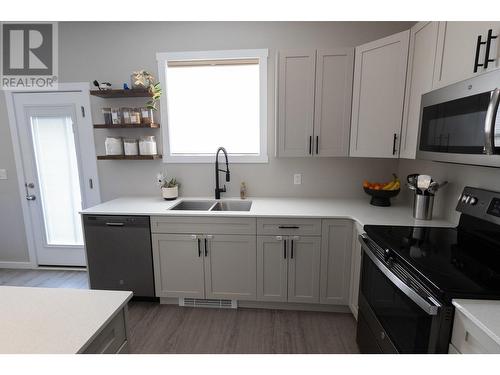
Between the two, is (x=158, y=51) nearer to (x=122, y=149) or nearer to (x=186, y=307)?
(x=122, y=149)

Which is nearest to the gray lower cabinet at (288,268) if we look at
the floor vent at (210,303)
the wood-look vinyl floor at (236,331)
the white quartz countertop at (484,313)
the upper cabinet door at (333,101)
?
the wood-look vinyl floor at (236,331)

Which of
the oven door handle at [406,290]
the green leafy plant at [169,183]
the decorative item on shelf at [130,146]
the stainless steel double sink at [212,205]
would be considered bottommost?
the oven door handle at [406,290]

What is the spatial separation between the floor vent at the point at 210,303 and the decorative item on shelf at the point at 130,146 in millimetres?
1556

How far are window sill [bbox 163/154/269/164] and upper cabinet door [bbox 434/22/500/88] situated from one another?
1.57 m

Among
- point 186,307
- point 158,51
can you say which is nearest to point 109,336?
point 186,307

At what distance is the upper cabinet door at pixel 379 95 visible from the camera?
1.89m

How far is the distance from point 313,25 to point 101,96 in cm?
226

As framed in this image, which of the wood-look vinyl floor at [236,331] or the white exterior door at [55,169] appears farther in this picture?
the white exterior door at [55,169]

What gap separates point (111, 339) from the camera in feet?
2.94

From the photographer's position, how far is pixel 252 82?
2549 millimetres

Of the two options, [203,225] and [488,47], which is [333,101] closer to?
[488,47]

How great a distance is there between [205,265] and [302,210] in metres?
0.99

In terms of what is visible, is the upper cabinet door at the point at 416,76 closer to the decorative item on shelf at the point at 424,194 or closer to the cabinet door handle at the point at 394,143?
the cabinet door handle at the point at 394,143

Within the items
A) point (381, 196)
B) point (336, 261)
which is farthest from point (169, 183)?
point (381, 196)
